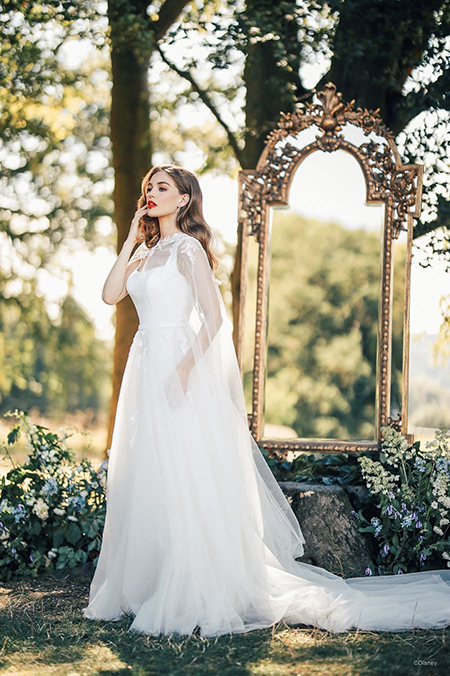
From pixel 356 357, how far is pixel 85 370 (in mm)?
8208

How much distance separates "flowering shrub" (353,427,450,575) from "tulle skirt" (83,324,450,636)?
19.6 inches

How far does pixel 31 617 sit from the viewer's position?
397cm

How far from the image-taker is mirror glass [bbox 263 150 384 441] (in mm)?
5609

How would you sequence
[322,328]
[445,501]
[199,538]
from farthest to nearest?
1. [322,328]
2. [445,501]
3. [199,538]

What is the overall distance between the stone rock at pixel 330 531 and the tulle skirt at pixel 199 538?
629 millimetres

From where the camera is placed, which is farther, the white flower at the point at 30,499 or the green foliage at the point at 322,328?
the green foliage at the point at 322,328

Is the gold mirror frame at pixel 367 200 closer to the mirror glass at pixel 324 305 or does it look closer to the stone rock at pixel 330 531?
the mirror glass at pixel 324 305

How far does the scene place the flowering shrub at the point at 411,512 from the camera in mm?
4523

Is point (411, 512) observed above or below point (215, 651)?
above

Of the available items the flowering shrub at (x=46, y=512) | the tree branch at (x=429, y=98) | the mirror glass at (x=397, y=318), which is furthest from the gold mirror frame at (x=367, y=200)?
the flowering shrub at (x=46, y=512)

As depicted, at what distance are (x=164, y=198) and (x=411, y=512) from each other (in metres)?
2.38

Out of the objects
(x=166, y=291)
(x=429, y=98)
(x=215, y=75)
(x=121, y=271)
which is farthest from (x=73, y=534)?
(x=215, y=75)

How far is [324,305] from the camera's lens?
579 cm

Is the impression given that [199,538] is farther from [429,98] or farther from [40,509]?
[429,98]
